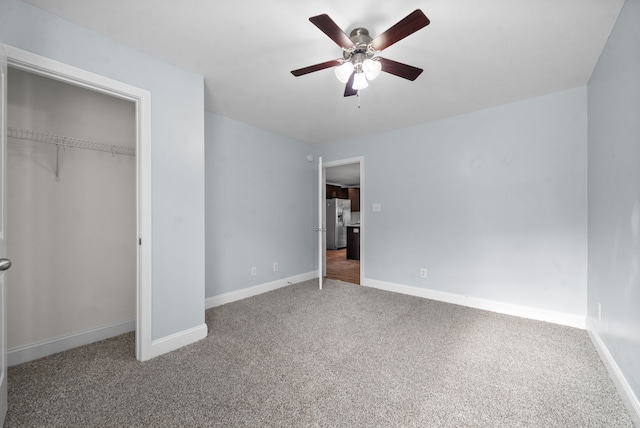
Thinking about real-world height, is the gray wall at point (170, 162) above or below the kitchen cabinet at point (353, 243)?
above

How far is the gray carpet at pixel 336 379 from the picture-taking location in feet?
4.91

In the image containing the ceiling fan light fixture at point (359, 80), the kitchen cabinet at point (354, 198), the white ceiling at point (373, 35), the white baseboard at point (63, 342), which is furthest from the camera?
the kitchen cabinet at point (354, 198)

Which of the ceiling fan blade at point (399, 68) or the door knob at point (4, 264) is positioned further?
the ceiling fan blade at point (399, 68)

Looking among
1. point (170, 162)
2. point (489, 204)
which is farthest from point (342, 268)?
point (170, 162)

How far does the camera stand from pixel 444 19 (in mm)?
1709

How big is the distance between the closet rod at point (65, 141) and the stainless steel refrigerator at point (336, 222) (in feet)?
19.2

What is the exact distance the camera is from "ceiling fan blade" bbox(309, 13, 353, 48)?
4.51 ft

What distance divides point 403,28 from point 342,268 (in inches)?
180

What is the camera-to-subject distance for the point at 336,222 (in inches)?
318

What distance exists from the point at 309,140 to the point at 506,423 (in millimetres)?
3903

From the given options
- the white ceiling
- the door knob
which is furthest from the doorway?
the door knob

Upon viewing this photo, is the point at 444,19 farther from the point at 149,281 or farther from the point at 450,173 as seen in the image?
the point at 149,281

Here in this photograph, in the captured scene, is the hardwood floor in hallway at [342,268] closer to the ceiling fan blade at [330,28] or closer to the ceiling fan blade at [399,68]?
the ceiling fan blade at [399,68]

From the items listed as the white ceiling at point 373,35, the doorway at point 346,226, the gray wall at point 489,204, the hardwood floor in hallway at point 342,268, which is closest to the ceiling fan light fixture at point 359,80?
the white ceiling at point 373,35
